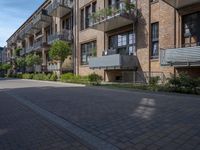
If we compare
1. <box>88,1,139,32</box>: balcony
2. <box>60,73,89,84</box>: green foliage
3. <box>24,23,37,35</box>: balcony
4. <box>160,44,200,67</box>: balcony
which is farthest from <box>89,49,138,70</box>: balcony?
<box>24,23,37,35</box>: balcony

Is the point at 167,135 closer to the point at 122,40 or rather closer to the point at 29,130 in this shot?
the point at 29,130

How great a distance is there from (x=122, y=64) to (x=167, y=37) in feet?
13.0

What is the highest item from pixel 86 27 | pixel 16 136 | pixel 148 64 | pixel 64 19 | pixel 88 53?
pixel 64 19

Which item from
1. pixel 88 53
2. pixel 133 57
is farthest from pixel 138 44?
pixel 88 53

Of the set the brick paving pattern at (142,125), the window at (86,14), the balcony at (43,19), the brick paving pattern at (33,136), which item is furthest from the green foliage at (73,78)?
the brick paving pattern at (33,136)

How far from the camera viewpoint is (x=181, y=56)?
1339 centimetres

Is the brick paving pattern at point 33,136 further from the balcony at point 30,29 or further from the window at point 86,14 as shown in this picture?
the balcony at point 30,29

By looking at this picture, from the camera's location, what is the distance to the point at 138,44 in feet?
60.3

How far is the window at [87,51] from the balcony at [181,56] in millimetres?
11105

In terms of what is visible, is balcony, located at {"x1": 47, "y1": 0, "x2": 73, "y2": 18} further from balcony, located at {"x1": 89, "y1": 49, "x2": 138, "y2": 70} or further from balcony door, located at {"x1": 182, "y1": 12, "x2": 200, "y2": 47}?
balcony door, located at {"x1": 182, "y1": 12, "x2": 200, "y2": 47}

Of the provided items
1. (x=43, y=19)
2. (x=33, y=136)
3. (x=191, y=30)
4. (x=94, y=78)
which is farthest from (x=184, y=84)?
(x=43, y=19)

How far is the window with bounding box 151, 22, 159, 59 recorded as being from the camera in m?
17.0

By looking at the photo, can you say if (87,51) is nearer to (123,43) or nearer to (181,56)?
(123,43)

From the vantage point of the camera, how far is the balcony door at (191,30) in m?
14.5
